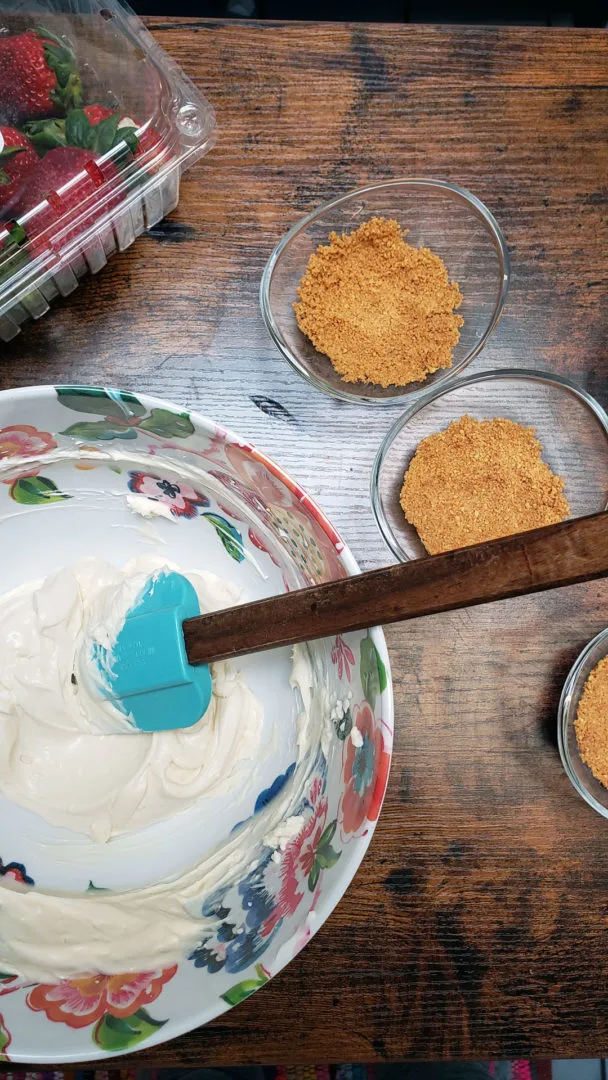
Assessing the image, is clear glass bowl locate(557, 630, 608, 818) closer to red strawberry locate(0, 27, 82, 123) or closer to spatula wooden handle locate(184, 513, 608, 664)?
spatula wooden handle locate(184, 513, 608, 664)

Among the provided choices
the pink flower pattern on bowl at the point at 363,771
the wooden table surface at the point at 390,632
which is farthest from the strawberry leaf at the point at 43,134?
the pink flower pattern on bowl at the point at 363,771

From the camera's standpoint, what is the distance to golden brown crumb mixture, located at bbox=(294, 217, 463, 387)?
796 millimetres

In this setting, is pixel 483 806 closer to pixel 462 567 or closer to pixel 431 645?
pixel 431 645

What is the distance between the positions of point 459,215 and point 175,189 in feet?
0.91

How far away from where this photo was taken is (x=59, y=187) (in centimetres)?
69

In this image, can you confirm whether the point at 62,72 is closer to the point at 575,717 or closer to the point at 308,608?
the point at 308,608

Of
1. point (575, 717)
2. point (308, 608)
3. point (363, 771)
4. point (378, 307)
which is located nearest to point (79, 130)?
point (378, 307)

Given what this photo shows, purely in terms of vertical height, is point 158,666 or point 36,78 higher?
point 36,78

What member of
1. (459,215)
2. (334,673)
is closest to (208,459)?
(334,673)

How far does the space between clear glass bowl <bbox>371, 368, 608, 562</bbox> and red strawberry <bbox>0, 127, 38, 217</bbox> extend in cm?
39

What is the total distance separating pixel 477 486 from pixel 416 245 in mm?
256

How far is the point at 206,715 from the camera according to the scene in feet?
2.50

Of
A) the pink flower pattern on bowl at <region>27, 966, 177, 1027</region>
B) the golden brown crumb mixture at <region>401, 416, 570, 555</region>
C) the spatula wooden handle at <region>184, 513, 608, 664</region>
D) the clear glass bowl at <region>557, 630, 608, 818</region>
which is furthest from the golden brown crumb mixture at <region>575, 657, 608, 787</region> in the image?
the pink flower pattern on bowl at <region>27, 966, 177, 1027</region>

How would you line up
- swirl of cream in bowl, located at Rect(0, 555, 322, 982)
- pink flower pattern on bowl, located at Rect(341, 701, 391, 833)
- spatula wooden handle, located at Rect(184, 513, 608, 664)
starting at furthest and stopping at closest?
swirl of cream in bowl, located at Rect(0, 555, 322, 982) → pink flower pattern on bowl, located at Rect(341, 701, 391, 833) → spatula wooden handle, located at Rect(184, 513, 608, 664)
